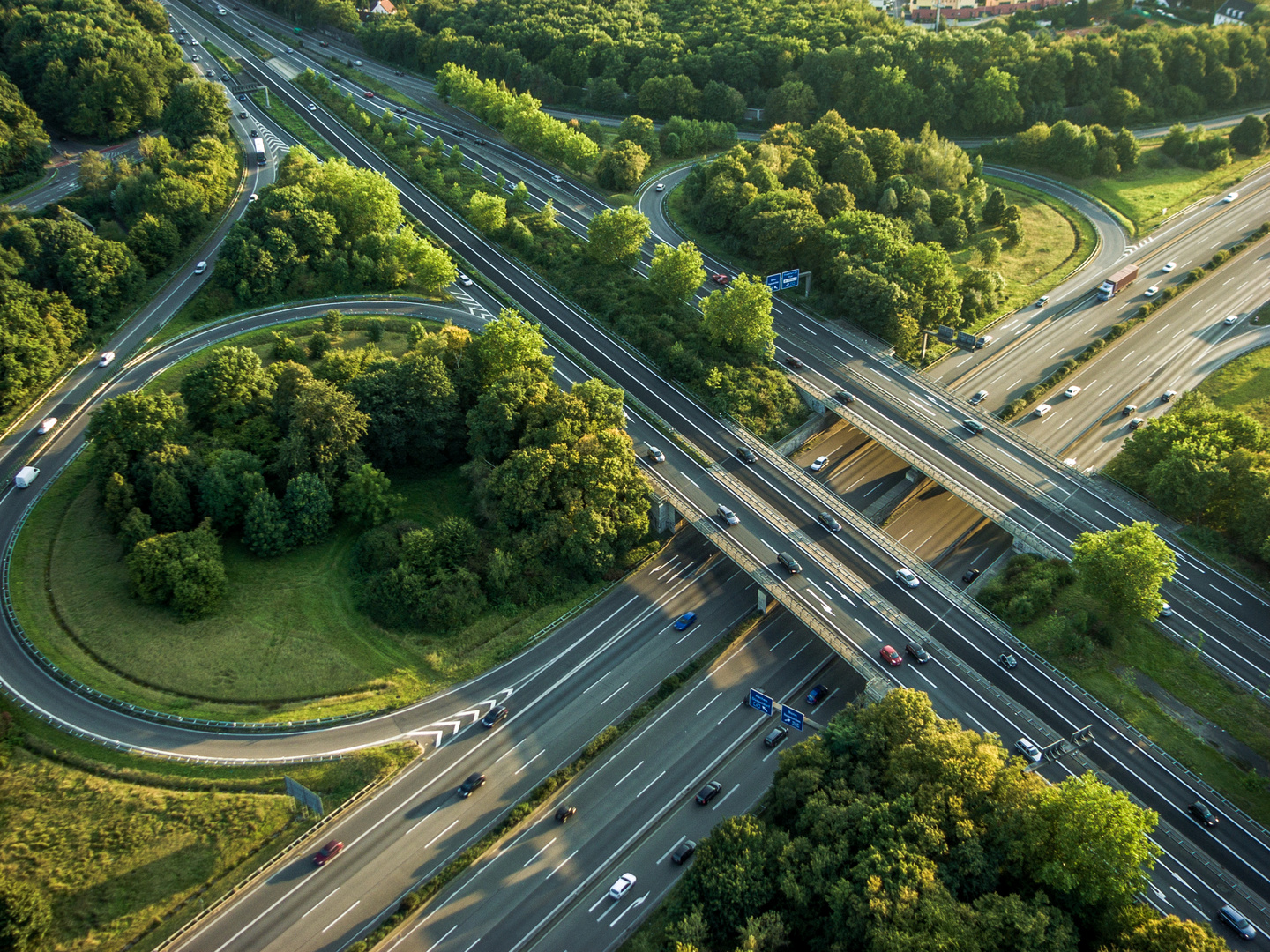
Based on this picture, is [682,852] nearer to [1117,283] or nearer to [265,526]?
[265,526]

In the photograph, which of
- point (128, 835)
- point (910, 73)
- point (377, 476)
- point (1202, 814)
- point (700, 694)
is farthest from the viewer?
point (910, 73)

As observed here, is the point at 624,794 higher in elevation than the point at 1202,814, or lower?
lower

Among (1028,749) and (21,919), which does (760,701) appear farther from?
(21,919)

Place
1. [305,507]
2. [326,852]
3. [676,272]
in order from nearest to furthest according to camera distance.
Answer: [326,852] → [305,507] → [676,272]

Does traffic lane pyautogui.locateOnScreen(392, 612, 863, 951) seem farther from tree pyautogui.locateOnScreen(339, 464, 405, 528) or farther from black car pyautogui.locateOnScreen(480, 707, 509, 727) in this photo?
tree pyautogui.locateOnScreen(339, 464, 405, 528)

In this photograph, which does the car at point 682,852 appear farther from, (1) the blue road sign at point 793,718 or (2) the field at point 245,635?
(2) the field at point 245,635

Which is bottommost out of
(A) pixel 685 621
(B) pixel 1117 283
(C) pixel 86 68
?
(A) pixel 685 621

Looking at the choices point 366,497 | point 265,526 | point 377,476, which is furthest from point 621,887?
point 265,526

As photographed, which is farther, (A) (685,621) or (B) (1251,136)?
(B) (1251,136)
